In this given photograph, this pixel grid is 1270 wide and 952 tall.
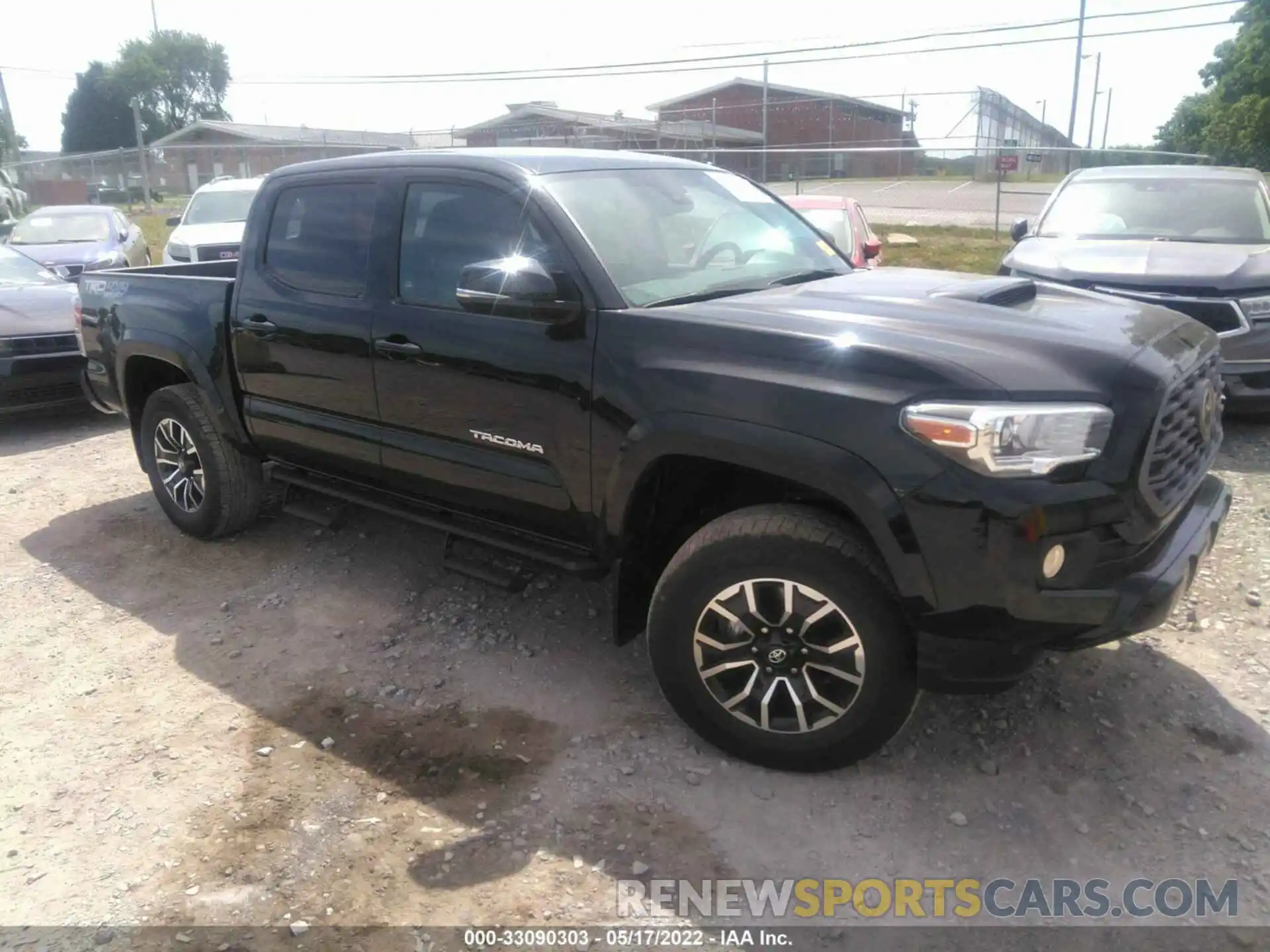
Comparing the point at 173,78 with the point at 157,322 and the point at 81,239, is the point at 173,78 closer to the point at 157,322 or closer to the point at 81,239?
the point at 81,239

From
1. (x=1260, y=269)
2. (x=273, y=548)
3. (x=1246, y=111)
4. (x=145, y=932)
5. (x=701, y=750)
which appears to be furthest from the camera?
(x=1246, y=111)

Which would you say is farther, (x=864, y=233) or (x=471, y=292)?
(x=864, y=233)

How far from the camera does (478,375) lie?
3.53m

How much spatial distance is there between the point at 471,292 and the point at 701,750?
1.72m

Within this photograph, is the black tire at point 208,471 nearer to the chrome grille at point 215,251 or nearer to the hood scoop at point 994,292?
the hood scoop at point 994,292

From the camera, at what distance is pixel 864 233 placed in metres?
9.73

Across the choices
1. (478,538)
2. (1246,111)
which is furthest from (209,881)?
(1246,111)

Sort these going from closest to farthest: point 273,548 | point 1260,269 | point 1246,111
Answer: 1. point 273,548
2. point 1260,269
3. point 1246,111

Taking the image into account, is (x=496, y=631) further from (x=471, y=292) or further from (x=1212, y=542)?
(x=1212, y=542)

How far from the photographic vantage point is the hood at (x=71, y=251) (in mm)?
12484

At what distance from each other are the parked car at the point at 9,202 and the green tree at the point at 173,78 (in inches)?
1847

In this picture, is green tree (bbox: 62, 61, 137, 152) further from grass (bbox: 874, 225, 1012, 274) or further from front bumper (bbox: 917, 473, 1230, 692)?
front bumper (bbox: 917, 473, 1230, 692)

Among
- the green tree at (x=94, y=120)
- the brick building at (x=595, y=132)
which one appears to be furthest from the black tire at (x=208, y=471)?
the green tree at (x=94, y=120)

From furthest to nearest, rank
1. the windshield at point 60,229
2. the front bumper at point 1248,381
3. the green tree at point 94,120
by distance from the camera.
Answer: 1. the green tree at point 94,120
2. the windshield at point 60,229
3. the front bumper at point 1248,381
